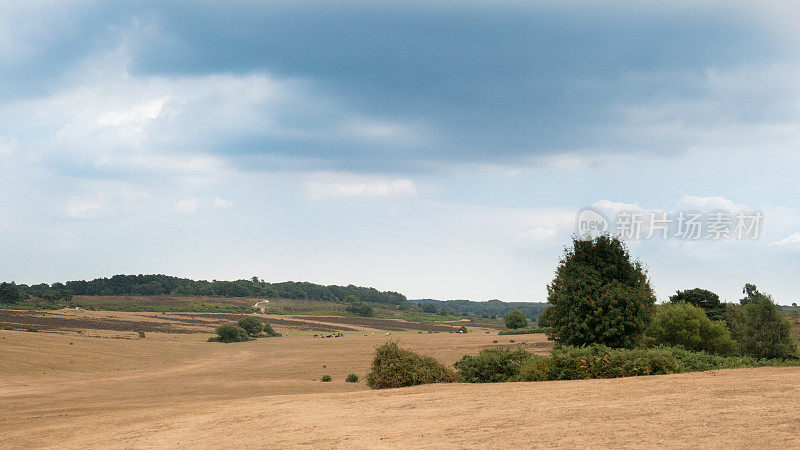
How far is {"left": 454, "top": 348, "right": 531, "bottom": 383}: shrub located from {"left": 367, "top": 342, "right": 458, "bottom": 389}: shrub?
3.98 ft

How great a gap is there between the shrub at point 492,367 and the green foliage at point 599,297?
193 inches

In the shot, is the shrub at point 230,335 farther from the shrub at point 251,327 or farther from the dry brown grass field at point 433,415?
the dry brown grass field at point 433,415

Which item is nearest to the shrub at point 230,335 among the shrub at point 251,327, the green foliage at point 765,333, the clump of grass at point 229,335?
the clump of grass at point 229,335

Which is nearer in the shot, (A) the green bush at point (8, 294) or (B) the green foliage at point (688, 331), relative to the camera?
(B) the green foliage at point (688, 331)

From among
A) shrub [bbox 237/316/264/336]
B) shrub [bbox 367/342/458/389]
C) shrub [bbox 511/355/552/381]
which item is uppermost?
shrub [bbox 511/355/552/381]

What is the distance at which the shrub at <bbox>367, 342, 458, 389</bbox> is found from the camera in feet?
78.9

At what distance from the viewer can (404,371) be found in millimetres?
24344

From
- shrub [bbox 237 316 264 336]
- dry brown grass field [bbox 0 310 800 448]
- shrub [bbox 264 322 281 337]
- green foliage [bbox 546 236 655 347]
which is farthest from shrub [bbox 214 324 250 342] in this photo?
green foliage [bbox 546 236 655 347]

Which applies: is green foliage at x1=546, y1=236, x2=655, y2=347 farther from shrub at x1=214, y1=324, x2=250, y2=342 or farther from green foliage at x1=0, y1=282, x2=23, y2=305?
green foliage at x1=0, y1=282, x2=23, y2=305

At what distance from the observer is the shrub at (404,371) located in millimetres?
24062

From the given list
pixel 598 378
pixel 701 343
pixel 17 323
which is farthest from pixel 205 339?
pixel 598 378

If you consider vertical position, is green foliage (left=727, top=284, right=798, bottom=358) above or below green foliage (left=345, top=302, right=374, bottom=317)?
above

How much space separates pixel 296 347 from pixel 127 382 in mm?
33293

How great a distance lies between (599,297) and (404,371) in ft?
33.9
